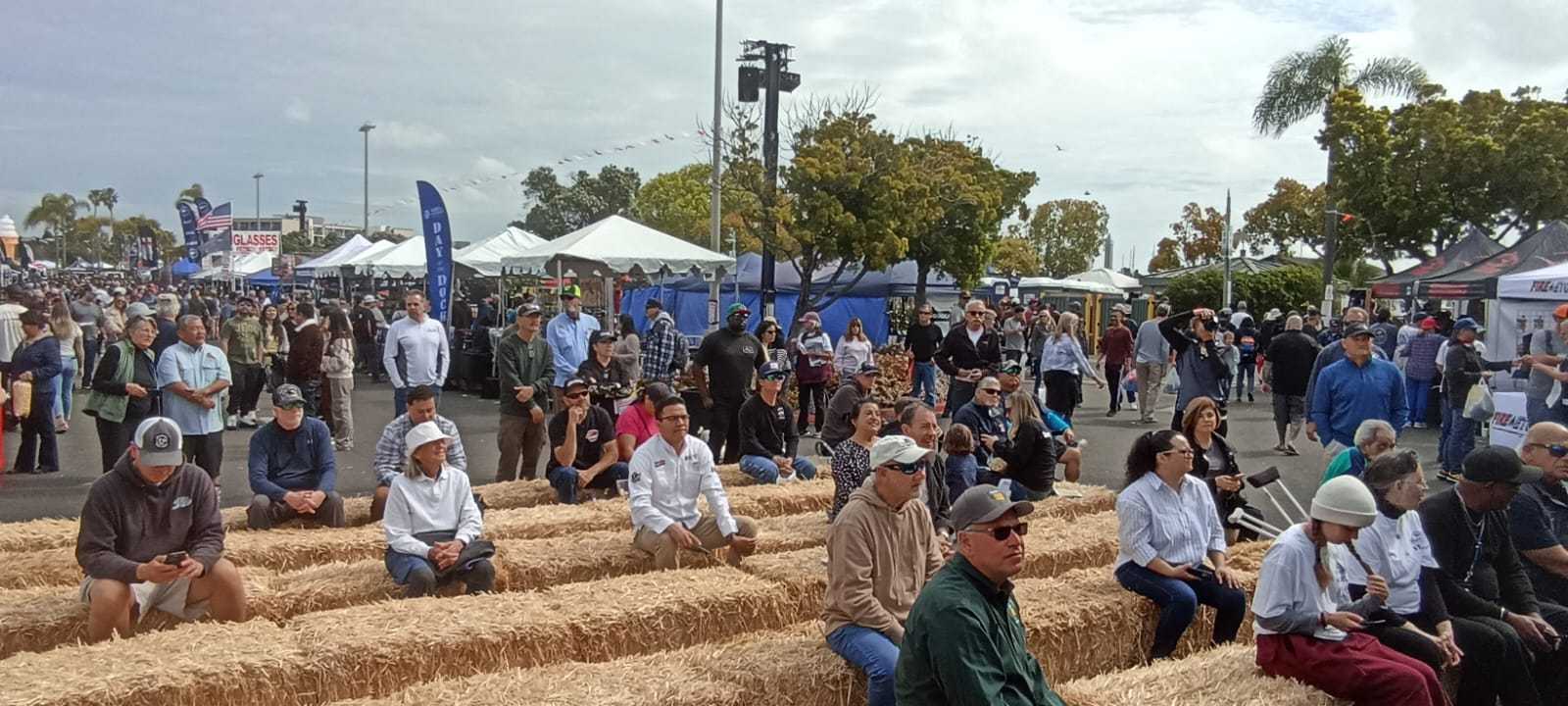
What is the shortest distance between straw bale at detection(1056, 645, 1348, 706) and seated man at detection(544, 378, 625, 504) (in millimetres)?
5090

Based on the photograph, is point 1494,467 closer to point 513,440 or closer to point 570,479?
point 570,479

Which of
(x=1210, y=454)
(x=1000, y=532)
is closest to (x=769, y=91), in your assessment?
(x=1210, y=454)

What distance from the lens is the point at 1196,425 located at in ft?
24.3

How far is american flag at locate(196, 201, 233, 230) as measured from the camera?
40.0 m

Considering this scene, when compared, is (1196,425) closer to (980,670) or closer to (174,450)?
(980,670)

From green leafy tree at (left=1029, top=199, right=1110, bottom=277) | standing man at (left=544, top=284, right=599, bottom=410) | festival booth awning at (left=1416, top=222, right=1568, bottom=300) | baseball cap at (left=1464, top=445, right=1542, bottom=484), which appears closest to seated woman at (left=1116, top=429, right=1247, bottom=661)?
baseball cap at (left=1464, top=445, right=1542, bottom=484)

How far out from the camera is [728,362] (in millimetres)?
11367

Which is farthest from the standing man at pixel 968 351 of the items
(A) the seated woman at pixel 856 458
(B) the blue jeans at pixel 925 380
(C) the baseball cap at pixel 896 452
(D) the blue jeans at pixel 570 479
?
(C) the baseball cap at pixel 896 452

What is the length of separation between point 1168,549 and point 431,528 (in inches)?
157

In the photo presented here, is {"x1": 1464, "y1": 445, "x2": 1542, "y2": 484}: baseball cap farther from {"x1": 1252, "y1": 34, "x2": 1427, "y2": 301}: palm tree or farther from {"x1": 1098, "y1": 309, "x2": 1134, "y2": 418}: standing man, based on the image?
{"x1": 1252, "y1": 34, "x2": 1427, "y2": 301}: palm tree

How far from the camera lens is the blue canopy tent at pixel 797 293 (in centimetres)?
2612

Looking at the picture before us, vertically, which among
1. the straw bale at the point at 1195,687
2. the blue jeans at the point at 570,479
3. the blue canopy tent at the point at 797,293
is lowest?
the straw bale at the point at 1195,687

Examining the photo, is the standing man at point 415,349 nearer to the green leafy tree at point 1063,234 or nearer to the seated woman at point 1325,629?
the seated woman at point 1325,629

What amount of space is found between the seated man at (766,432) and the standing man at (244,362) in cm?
780
